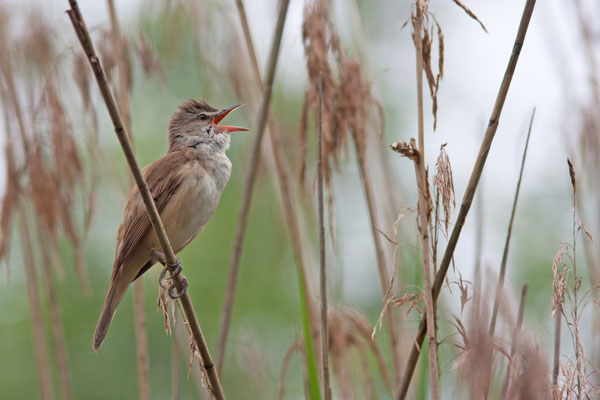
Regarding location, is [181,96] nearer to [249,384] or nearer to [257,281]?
[257,281]

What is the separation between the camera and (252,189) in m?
2.64

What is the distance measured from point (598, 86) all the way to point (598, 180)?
550mm

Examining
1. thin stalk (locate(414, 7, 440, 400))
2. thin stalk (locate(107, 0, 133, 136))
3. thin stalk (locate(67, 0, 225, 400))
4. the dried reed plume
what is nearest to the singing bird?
thin stalk (locate(107, 0, 133, 136))

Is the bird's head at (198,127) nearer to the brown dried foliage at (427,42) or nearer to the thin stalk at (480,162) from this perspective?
the brown dried foliage at (427,42)

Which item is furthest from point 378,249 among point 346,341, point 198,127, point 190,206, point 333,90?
point 198,127

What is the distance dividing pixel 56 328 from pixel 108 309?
1.39ft

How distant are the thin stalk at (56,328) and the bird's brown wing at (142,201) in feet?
1.43

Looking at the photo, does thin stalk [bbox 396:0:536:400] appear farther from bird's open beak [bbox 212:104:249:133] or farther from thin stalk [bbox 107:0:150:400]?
bird's open beak [bbox 212:104:249:133]

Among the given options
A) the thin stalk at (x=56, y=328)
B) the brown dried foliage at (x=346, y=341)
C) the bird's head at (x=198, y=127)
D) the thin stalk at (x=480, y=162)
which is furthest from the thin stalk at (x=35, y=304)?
the thin stalk at (x=480, y=162)

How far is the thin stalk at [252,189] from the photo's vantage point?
8.00 feet

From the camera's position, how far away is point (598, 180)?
316 centimetres

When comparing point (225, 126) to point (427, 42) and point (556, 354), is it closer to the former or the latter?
point (427, 42)

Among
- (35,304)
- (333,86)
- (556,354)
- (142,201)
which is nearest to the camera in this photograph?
(556,354)

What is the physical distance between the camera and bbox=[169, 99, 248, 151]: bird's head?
3.66m
